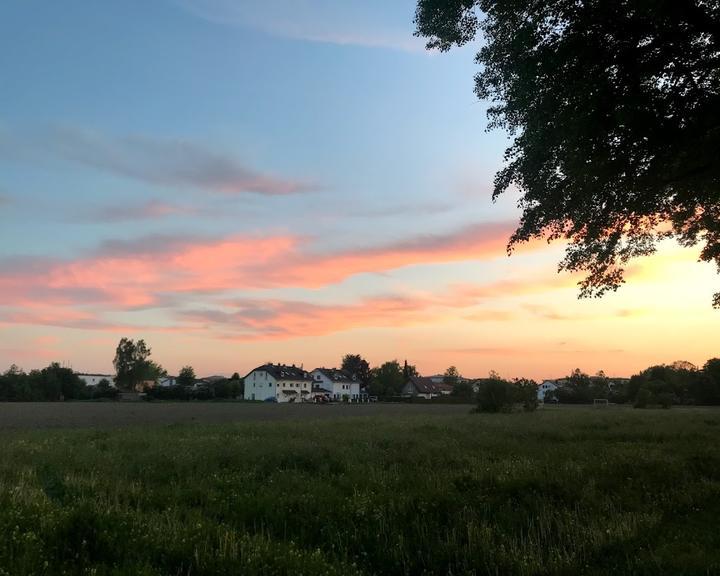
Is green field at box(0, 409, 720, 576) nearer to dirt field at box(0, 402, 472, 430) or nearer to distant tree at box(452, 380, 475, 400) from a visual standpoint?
dirt field at box(0, 402, 472, 430)

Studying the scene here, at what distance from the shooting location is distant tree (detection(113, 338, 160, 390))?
559 ft

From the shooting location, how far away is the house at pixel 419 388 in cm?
18062

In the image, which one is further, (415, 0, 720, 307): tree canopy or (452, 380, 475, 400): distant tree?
(452, 380, 475, 400): distant tree

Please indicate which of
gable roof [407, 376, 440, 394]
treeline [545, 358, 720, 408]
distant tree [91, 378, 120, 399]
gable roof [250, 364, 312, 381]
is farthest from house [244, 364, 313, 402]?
treeline [545, 358, 720, 408]

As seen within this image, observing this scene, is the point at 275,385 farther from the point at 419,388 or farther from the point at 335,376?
the point at 419,388

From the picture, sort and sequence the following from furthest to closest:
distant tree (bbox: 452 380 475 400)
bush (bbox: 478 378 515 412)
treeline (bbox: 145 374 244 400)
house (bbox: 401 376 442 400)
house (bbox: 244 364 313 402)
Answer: house (bbox: 401 376 442 400)
house (bbox: 244 364 313 402)
distant tree (bbox: 452 380 475 400)
treeline (bbox: 145 374 244 400)
bush (bbox: 478 378 515 412)

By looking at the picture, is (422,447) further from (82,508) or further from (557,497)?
(82,508)

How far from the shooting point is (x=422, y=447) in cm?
1814

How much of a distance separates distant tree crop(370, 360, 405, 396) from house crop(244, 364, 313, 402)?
26081 mm

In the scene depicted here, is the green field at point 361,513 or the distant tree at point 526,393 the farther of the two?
the distant tree at point 526,393

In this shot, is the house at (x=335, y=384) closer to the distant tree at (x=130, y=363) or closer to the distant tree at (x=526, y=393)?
the distant tree at (x=130, y=363)

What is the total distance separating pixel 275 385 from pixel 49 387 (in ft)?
172

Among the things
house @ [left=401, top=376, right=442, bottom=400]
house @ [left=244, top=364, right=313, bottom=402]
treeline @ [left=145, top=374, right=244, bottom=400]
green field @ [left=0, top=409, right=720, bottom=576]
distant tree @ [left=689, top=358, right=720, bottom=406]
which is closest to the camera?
green field @ [left=0, top=409, right=720, bottom=576]

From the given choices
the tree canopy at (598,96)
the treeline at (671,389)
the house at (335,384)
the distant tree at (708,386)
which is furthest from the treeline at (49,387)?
the tree canopy at (598,96)
